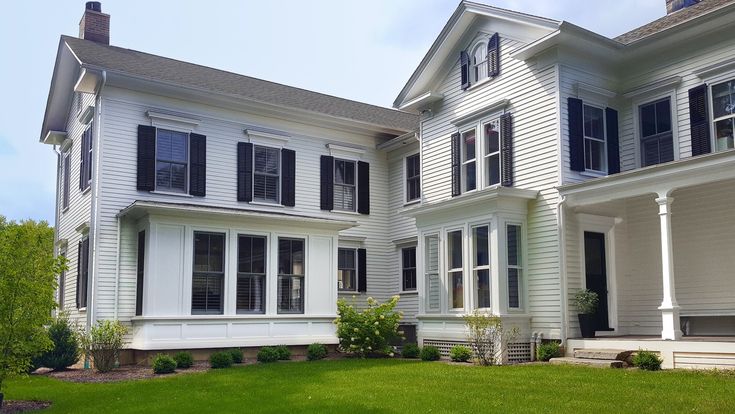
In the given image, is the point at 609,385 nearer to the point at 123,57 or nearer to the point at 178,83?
the point at 178,83

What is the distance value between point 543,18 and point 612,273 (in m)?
5.95

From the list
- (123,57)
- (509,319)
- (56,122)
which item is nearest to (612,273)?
(509,319)

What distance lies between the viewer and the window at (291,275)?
18.8 metres

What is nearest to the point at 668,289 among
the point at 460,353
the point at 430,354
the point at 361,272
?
the point at 460,353

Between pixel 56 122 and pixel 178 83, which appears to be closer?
pixel 178 83

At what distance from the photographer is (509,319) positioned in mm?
15664

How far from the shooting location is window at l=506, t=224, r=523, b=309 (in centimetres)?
1602

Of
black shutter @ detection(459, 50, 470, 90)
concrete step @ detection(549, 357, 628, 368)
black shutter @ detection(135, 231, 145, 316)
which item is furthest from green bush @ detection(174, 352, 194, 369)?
black shutter @ detection(459, 50, 470, 90)

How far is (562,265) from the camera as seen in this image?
15.4 meters

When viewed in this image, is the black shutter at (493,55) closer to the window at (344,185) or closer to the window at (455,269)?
the window at (455,269)

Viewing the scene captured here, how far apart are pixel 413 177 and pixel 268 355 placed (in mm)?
7935

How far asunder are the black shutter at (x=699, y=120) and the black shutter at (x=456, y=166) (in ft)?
18.9

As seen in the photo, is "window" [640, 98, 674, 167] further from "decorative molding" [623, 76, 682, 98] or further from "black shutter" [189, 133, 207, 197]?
"black shutter" [189, 133, 207, 197]

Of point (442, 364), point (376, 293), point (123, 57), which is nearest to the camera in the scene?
point (442, 364)
